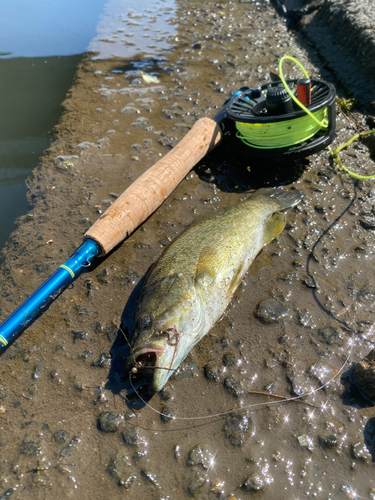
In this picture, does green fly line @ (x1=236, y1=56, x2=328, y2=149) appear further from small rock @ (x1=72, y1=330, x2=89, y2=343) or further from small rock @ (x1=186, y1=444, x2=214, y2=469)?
small rock @ (x1=186, y1=444, x2=214, y2=469)

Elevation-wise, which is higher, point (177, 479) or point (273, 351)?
point (273, 351)

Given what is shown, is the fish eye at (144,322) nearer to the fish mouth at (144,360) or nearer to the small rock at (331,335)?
the fish mouth at (144,360)

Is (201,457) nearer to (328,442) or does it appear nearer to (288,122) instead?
(328,442)

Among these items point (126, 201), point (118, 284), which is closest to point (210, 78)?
point (126, 201)

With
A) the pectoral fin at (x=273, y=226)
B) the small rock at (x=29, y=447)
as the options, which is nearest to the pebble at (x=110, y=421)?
the small rock at (x=29, y=447)

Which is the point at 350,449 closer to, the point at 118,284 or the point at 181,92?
the point at 118,284

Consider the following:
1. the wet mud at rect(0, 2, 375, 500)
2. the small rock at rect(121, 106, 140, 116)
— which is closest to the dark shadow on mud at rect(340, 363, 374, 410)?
the wet mud at rect(0, 2, 375, 500)
